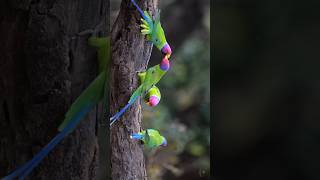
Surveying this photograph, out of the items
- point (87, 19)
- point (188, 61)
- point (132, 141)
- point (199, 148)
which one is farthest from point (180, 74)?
point (87, 19)

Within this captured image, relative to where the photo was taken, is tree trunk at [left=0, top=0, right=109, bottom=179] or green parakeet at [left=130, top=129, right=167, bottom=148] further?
green parakeet at [left=130, top=129, right=167, bottom=148]

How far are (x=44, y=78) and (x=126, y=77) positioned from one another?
0.20 m

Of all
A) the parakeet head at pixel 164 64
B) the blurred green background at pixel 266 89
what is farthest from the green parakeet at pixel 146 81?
the blurred green background at pixel 266 89

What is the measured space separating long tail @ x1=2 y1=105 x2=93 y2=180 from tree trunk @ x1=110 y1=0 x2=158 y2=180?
0.16 meters

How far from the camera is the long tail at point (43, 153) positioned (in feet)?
1.92

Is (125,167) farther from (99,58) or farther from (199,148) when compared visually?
(199,148)

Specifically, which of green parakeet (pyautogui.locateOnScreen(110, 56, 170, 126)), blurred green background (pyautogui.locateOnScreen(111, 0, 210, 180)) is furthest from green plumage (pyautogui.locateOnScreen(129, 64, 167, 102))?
blurred green background (pyautogui.locateOnScreen(111, 0, 210, 180))

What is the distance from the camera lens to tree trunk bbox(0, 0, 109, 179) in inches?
22.5

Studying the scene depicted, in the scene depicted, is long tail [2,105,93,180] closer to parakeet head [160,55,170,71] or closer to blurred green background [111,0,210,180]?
parakeet head [160,55,170,71]

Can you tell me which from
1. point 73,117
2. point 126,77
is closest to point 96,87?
point 73,117

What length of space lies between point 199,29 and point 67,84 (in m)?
2.60

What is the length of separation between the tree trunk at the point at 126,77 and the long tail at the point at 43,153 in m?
0.16

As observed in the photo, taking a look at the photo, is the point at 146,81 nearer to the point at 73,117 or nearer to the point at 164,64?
the point at 164,64

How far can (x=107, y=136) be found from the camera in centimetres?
63
